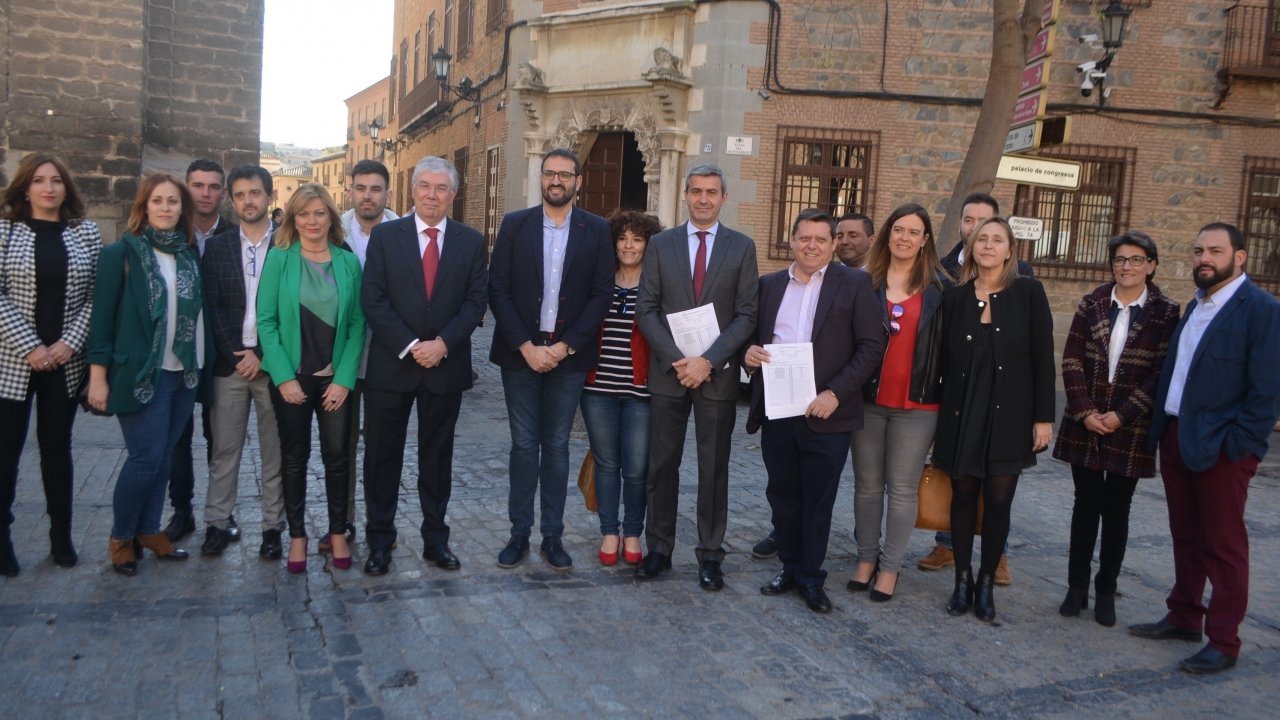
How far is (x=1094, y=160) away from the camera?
15.0 meters

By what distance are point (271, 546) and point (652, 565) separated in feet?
6.23

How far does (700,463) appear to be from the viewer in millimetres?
4930

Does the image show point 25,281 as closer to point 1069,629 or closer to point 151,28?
point 1069,629

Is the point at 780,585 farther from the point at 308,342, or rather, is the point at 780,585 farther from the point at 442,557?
the point at 308,342

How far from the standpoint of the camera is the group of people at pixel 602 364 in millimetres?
4496

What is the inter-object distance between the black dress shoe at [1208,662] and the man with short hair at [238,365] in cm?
418

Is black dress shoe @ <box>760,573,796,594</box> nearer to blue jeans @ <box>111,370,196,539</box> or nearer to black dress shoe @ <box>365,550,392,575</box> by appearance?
black dress shoe @ <box>365,550,392,575</box>

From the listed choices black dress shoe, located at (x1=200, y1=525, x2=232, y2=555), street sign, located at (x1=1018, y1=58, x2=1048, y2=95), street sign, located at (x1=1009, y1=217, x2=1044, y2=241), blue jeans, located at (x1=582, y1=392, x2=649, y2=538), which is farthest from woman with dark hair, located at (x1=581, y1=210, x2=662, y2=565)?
street sign, located at (x1=1018, y1=58, x2=1048, y2=95)

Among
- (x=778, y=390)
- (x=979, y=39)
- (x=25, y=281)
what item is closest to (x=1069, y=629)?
(x=778, y=390)

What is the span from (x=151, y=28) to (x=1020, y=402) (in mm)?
12616

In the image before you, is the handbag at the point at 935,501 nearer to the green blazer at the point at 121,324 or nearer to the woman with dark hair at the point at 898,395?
the woman with dark hair at the point at 898,395

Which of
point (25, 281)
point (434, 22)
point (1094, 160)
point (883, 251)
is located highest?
point (434, 22)

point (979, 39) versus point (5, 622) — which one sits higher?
point (979, 39)

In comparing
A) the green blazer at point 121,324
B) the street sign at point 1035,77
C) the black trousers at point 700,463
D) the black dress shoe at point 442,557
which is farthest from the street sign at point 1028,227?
the green blazer at point 121,324
